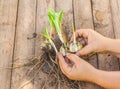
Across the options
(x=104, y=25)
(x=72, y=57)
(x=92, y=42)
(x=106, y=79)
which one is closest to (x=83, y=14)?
(x=104, y=25)

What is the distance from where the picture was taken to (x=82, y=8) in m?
2.41

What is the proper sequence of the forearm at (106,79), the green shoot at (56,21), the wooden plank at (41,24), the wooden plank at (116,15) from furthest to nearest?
the wooden plank at (116,15), the green shoot at (56,21), the wooden plank at (41,24), the forearm at (106,79)

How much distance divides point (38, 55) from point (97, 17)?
52 cm

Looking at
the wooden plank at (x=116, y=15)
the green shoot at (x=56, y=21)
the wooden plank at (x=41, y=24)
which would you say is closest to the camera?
the wooden plank at (x=41, y=24)

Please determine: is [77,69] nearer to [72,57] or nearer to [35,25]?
[72,57]

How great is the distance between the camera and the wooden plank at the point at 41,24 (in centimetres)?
197

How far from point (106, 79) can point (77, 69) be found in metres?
0.16

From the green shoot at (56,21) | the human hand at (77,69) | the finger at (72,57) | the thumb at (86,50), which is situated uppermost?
the green shoot at (56,21)

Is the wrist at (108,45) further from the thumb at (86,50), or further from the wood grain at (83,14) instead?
the wood grain at (83,14)

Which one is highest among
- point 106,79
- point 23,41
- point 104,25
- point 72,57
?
point 104,25

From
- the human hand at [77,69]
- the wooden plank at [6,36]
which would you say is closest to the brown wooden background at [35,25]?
the wooden plank at [6,36]

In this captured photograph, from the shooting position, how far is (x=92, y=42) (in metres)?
2.01

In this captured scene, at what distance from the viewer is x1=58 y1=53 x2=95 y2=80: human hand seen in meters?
1.89

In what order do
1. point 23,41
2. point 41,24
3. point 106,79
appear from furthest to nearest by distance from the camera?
point 41,24
point 23,41
point 106,79
